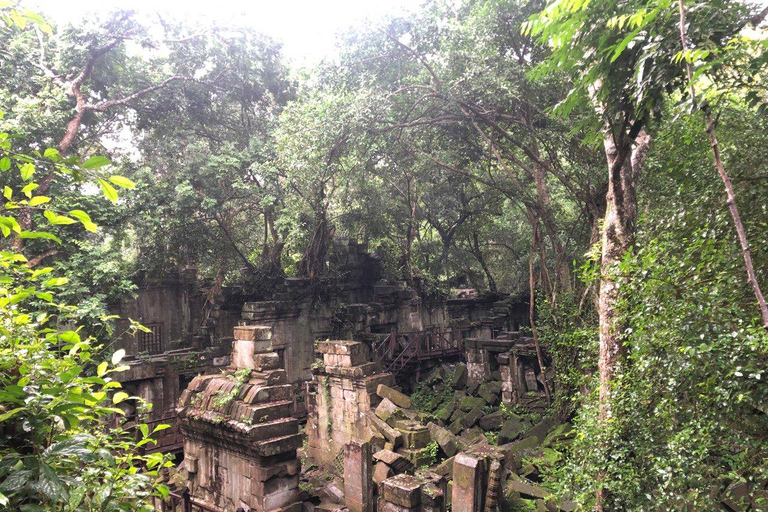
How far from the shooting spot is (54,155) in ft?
5.57

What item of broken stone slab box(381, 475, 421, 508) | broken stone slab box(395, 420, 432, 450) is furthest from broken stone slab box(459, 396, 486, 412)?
broken stone slab box(381, 475, 421, 508)

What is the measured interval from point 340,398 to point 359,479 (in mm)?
3132

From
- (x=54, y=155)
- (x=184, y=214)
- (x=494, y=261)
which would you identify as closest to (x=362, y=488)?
(x=54, y=155)

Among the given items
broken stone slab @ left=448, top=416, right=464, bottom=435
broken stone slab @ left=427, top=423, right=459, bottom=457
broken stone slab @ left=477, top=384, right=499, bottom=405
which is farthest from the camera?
broken stone slab @ left=477, top=384, right=499, bottom=405

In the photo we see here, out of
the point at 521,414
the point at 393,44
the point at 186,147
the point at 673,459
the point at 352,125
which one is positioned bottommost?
the point at 521,414

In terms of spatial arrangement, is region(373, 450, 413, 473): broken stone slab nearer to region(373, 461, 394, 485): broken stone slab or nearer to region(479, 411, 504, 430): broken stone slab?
region(373, 461, 394, 485): broken stone slab

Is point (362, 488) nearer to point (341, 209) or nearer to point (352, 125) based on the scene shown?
point (352, 125)

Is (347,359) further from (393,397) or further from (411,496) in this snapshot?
(411,496)

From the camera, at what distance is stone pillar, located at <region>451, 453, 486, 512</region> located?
6.14 metres

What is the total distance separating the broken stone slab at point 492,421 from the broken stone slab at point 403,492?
5883mm

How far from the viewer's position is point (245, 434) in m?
6.87

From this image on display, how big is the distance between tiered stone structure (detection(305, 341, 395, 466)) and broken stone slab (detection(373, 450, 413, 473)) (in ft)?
4.90

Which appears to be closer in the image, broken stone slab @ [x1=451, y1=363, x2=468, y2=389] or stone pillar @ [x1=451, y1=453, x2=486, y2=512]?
stone pillar @ [x1=451, y1=453, x2=486, y2=512]

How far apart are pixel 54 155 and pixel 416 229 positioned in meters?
20.5
